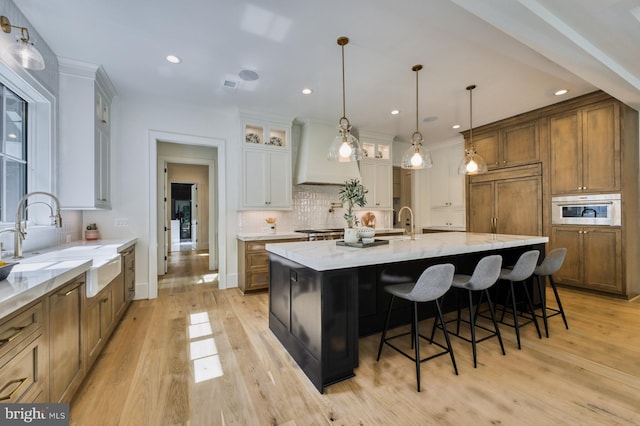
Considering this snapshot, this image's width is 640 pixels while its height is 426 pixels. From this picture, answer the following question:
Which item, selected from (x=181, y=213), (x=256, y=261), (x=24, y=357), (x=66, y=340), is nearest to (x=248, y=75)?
(x=256, y=261)

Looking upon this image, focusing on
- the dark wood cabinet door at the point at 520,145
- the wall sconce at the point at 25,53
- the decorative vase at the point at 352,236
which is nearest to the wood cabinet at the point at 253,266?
the decorative vase at the point at 352,236

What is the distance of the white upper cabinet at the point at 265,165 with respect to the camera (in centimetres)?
444

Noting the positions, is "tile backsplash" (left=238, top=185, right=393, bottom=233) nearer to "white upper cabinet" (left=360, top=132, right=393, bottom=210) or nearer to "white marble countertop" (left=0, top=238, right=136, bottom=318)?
"white upper cabinet" (left=360, top=132, right=393, bottom=210)

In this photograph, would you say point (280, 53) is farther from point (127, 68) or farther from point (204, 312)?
point (204, 312)

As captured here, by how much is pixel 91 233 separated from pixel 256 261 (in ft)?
7.01

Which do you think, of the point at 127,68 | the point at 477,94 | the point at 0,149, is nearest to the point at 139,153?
the point at 127,68

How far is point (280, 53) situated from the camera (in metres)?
2.81

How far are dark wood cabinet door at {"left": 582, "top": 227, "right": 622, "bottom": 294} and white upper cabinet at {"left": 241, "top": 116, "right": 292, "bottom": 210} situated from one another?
15.1 feet

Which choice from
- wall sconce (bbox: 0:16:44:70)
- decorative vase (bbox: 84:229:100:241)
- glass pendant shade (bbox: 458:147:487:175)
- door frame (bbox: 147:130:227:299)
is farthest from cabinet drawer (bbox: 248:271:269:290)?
glass pendant shade (bbox: 458:147:487:175)

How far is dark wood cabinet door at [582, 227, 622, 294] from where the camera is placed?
362 centimetres

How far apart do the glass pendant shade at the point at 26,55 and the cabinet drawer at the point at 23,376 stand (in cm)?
159

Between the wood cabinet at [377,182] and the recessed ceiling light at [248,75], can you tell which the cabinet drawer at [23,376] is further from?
the wood cabinet at [377,182]

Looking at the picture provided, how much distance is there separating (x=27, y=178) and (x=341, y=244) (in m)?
3.20

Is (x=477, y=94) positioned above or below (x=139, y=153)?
above
